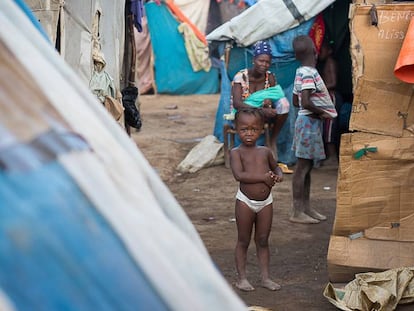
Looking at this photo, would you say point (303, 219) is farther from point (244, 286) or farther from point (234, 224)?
point (244, 286)

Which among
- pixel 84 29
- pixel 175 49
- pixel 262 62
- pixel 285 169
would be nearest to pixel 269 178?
pixel 84 29

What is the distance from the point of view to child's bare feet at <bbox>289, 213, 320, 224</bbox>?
23.6ft

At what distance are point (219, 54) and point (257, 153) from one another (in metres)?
4.93

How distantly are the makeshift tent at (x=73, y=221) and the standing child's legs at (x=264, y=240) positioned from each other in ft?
12.1

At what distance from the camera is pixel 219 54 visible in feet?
33.0

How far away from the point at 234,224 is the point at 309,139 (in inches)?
40.3

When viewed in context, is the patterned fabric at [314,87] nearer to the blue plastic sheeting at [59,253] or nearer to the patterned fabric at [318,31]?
the patterned fabric at [318,31]

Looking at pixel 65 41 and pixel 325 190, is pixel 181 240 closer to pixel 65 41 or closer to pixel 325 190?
pixel 65 41

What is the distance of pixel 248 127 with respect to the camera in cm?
518

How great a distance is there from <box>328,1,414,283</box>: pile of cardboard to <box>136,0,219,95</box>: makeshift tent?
35.9 ft

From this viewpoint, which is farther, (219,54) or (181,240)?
(219,54)

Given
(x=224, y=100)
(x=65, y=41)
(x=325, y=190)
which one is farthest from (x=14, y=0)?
(x=224, y=100)

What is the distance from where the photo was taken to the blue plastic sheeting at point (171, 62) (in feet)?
52.4

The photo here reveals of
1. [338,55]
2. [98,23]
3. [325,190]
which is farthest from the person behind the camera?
[338,55]
